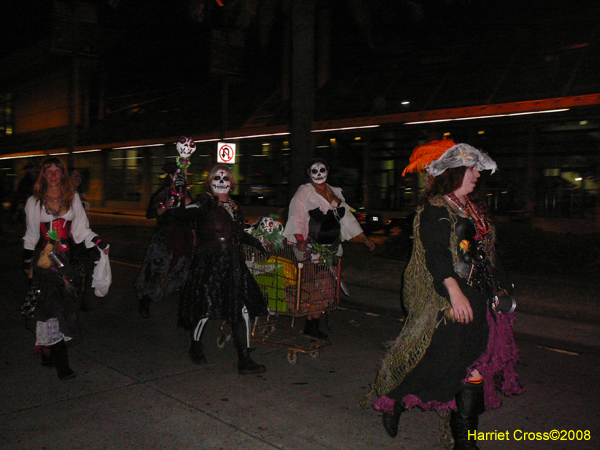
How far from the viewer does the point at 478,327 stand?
3352mm

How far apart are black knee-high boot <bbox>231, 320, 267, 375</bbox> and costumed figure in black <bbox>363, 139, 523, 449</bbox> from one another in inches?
69.3

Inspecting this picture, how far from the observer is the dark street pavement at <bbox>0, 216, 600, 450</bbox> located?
3762mm

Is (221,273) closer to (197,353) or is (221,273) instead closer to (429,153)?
(197,353)

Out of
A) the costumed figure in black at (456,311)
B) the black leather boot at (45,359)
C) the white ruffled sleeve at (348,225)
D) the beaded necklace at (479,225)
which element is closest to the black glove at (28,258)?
the black leather boot at (45,359)

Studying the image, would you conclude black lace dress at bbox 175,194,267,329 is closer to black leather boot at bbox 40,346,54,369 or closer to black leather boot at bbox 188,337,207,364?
black leather boot at bbox 188,337,207,364

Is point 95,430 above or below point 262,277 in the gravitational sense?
below

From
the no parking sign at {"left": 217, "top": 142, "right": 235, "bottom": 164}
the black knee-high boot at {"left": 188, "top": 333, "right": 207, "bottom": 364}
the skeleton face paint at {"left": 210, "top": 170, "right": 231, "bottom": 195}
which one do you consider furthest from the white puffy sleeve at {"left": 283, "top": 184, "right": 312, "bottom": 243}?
the no parking sign at {"left": 217, "top": 142, "right": 235, "bottom": 164}

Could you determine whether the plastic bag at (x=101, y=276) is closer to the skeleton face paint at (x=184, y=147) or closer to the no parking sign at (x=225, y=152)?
the skeleton face paint at (x=184, y=147)

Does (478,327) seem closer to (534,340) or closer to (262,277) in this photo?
(262,277)

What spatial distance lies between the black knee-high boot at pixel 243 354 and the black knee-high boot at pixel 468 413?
2137 mm

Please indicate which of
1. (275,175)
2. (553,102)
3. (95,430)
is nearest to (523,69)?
(553,102)

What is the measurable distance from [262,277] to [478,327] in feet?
8.76


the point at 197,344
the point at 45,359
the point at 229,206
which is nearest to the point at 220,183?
the point at 229,206

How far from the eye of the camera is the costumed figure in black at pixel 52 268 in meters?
4.79
